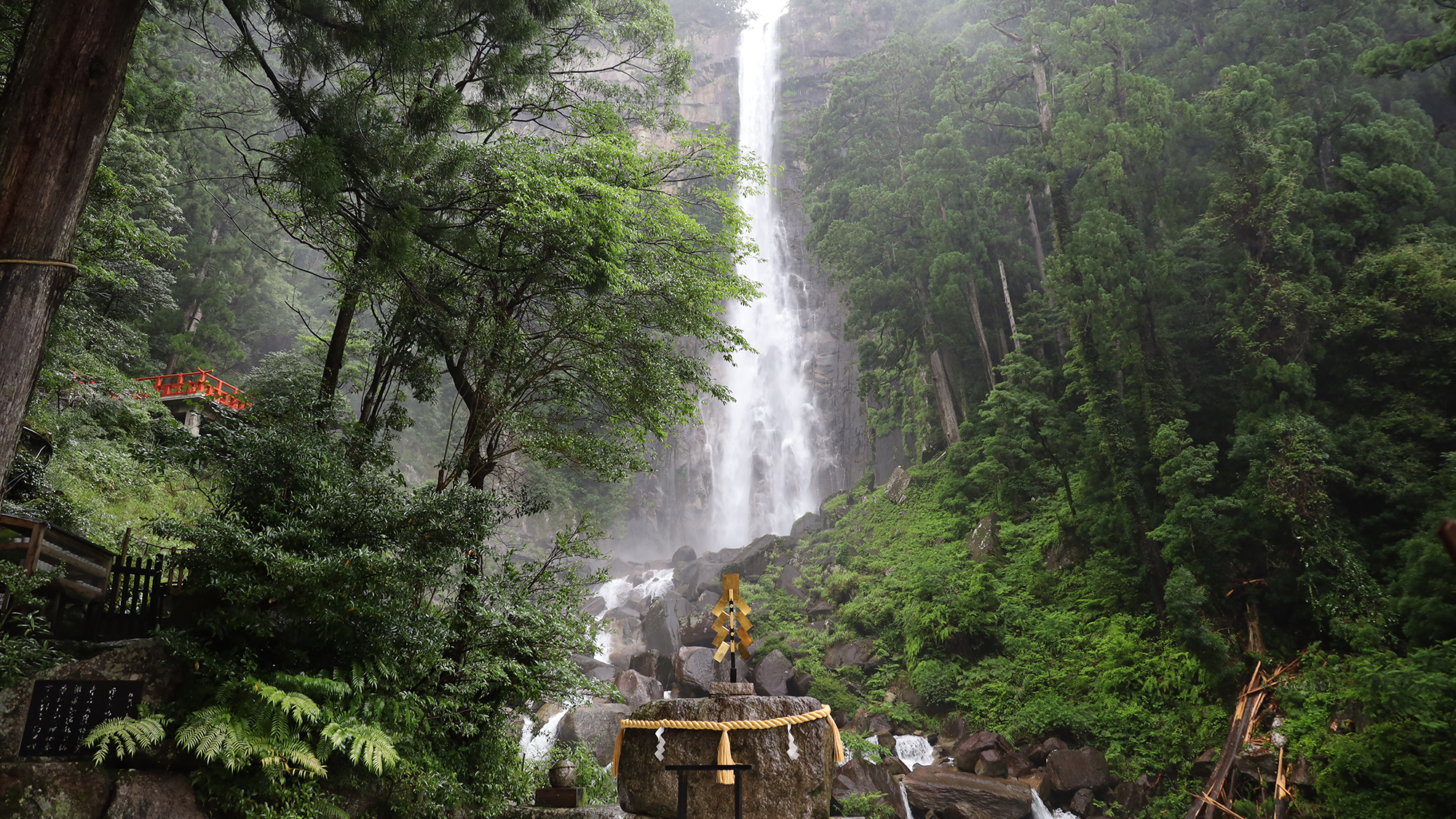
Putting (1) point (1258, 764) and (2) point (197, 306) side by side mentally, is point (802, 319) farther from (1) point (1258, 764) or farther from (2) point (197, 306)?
(1) point (1258, 764)

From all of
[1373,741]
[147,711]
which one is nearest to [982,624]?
[1373,741]

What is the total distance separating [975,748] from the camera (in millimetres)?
11406

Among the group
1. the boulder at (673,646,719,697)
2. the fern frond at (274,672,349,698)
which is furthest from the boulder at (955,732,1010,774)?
the fern frond at (274,672,349,698)

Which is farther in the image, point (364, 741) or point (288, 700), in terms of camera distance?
point (364, 741)

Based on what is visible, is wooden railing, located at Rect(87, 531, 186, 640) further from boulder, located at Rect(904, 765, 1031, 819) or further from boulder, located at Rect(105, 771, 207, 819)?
boulder, located at Rect(904, 765, 1031, 819)

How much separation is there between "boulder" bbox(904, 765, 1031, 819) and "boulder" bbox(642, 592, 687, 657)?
9045 mm

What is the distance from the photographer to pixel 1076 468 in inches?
577

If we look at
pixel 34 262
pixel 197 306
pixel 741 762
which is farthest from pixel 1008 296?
pixel 197 306

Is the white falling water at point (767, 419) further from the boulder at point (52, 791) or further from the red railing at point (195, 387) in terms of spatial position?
the boulder at point (52, 791)

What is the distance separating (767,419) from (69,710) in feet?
95.5

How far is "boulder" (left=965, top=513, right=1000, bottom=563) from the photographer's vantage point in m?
15.7

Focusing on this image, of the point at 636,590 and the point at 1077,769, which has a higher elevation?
the point at 636,590

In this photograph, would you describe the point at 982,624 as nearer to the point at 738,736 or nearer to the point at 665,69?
the point at 738,736

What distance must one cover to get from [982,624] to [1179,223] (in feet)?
28.8
